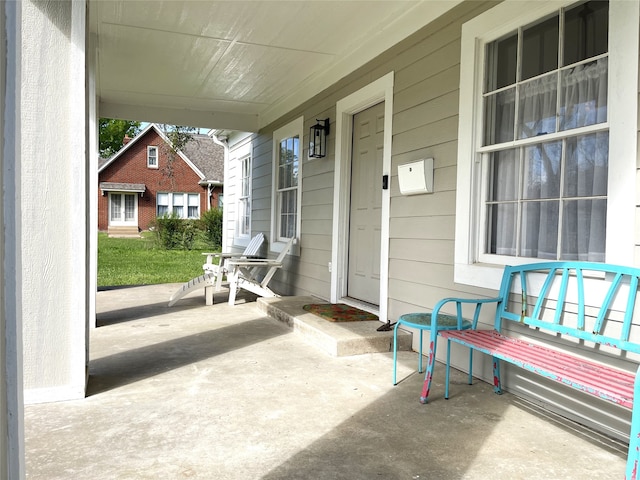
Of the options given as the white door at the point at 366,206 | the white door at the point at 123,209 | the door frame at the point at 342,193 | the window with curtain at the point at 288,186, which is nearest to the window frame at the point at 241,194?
the window with curtain at the point at 288,186

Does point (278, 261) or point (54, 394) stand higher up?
point (278, 261)

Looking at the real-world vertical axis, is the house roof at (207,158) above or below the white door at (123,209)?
above

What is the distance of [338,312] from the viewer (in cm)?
449

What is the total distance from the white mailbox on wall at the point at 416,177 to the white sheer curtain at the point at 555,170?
0.53 meters

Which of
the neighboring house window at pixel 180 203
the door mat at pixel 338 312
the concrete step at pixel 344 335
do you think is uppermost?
the neighboring house window at pixel 180 203

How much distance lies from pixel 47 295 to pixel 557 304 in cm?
271

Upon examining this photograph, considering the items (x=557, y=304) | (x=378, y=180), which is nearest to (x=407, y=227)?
(x=378, y=180)

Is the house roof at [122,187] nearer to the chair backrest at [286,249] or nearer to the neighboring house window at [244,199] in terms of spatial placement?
the neighboring house window at [244,199]

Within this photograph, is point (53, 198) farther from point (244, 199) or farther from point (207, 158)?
point (207, 158)

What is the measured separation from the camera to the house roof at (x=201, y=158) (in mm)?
22391

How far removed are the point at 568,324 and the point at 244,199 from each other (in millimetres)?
6941

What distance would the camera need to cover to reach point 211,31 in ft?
14.2

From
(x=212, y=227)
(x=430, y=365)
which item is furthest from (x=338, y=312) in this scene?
(x=212, y=227)

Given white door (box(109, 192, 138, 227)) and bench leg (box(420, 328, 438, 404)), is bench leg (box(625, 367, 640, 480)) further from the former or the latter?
white door (box(109, 192, 138, 227))
